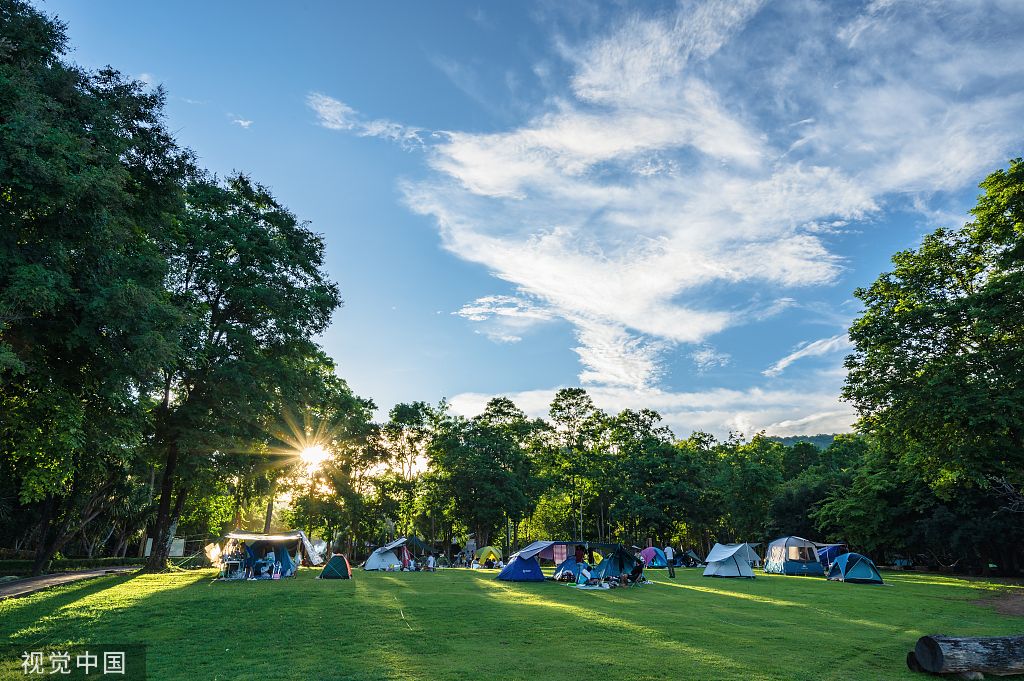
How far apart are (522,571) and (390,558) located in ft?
42.1

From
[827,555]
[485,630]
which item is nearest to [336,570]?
[485,630]

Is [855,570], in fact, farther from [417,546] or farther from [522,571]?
[417,546]

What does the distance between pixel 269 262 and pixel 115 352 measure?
13.7 meters

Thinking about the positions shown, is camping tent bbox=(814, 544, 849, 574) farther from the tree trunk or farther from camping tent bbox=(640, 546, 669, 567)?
the tree trunk

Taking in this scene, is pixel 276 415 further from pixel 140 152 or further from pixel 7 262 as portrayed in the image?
pixel 7 262

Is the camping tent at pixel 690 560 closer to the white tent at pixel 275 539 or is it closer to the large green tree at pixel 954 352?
the large green tree at pixel 954 352

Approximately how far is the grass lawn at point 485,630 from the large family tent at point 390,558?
51.8ft

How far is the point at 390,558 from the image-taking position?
3672cm

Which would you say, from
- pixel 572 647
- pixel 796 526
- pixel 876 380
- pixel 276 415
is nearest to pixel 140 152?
pixel 276 415

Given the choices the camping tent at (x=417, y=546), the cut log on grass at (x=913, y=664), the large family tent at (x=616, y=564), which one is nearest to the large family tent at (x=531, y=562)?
the large family tent at (x=616, y=564)

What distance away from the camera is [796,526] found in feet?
156

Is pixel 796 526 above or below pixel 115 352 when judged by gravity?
below

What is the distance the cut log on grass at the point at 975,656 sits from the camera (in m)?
9.09

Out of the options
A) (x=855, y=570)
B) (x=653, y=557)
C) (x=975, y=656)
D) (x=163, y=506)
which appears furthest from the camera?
(x=653, y=557)
